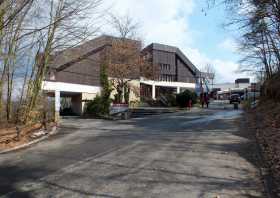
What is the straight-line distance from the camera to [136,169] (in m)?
9.77

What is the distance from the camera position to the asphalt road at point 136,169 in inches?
311

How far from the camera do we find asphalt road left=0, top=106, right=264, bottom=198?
789 centimetres

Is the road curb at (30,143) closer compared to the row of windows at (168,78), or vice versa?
the road curb at (30,143)

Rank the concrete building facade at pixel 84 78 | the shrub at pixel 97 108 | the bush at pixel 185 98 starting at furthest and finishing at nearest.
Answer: the bush at pixel 185 98
the shrub at pixel 97 108
the concrete building facade at pixel 84 78

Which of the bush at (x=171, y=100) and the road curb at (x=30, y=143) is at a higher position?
the bush at (x=171, y=100)

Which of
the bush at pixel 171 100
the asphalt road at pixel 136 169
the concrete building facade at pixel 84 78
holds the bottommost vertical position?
the asphalt road at pixel 136 169

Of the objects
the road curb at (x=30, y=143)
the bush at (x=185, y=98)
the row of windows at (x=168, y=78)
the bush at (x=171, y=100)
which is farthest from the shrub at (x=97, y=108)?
the row of windows at (x=168, y=78)

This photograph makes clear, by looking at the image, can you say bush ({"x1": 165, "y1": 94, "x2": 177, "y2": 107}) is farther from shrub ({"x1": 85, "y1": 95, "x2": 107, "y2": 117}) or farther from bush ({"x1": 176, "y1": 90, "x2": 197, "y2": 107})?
shrub ({"x1": 85, "y1": 95, "x2": 107, "y2": 117})

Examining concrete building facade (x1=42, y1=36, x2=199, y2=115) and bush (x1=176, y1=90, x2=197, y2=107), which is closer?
concrete building facade (x1=42, y1=36, x2=199, y2=115)

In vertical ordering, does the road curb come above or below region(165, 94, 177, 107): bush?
below

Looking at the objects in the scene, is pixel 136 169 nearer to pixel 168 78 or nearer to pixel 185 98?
pixel 185 98

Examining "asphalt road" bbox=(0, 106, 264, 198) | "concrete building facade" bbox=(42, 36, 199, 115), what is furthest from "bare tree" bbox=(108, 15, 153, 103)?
"asphalt road" bbox=(0, 106, 264, 198)

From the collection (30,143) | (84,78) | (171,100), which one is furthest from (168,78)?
(30,143)

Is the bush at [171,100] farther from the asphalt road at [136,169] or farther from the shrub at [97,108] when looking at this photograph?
the asphalt road at [136,169]
